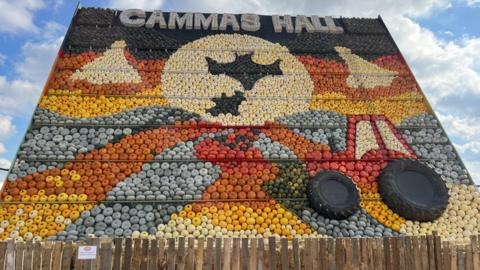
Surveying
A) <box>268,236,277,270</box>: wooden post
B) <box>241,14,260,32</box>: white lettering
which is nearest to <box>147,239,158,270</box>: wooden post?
<box>268,236,277,270</box>: wooden post

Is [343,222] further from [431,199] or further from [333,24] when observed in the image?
[333,24]

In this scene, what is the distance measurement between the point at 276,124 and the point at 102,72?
5180 mm

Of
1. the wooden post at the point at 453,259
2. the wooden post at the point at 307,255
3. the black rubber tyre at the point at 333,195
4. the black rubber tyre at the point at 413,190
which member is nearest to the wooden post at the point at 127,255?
the wooden post at the point at 307,255

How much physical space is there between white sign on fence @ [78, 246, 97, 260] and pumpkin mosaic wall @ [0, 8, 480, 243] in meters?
3.08

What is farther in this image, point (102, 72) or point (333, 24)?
point (333, 24)

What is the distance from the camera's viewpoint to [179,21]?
50.0 feet

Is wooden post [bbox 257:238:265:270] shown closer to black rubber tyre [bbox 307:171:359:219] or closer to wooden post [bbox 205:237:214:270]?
wooden post [bbox 205:237:214:270]

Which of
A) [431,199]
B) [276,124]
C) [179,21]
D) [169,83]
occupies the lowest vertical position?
[431,199]

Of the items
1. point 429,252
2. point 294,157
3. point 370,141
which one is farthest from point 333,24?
point 429,252

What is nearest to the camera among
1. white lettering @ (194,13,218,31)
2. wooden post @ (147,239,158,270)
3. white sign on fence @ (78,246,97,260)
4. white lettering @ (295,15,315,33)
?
white sign on fence @ (78,246,97,260)

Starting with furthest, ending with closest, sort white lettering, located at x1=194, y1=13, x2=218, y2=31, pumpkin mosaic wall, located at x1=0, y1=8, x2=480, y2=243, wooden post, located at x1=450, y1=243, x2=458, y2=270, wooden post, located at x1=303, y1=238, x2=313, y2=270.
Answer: white lettering, located at x1=194, y1=13, x2=218, y2=31, pumpkin mosaic wall, located at x1=0, y1=8, x2=480, y2=243, wooden post, located at x1=450, y1=243, x2=458, y2=270, wooden post, located at x1=303, y1=238, x2=313, y2=270

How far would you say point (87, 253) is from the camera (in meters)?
5.86

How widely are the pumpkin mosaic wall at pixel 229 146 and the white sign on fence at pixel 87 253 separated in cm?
308

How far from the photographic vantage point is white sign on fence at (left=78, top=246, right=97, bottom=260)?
5.84 meters
